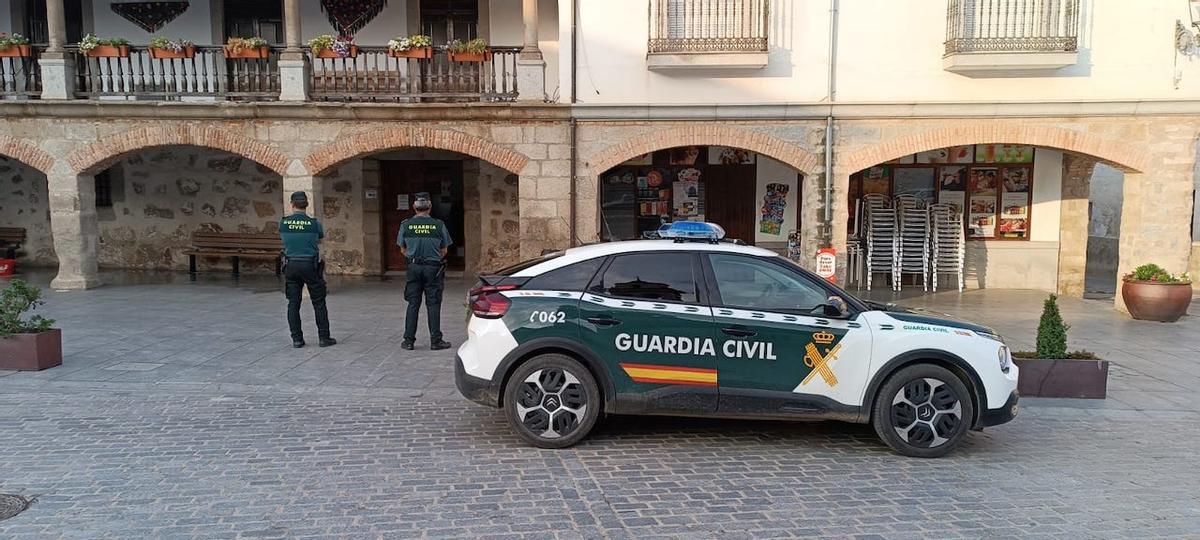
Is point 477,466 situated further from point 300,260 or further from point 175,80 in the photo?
point 175,80

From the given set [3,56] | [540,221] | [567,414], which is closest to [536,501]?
[567,414]

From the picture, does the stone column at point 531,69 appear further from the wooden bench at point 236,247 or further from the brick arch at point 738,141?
the wooden bench at point 236,247

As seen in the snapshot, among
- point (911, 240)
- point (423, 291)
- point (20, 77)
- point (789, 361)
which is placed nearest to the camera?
point (789, 361)

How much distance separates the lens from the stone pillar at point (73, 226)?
13.2 metres

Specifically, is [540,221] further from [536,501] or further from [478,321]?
[536,501]

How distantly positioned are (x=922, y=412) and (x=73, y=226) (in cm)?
1373

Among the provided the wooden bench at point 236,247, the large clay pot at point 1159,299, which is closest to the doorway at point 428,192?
the wooden bench at point 236,247

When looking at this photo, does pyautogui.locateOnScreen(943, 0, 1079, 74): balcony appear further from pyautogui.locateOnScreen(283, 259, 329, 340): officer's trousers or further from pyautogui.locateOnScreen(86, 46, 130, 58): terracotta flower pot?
pyautogui.locateOnScreen(86, 46, 130, 58): terracotta flower pot

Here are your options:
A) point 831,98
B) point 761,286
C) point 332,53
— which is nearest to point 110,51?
point 332,53

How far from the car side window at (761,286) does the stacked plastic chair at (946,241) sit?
10061 mm

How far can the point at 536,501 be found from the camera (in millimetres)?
4754

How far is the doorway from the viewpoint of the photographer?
16.1 meters

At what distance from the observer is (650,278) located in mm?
5914

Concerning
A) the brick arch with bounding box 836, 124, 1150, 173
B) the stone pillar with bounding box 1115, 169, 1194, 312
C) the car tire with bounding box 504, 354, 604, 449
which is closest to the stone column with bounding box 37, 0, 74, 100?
the car tire with bounding box 504, 354, 604, 449
